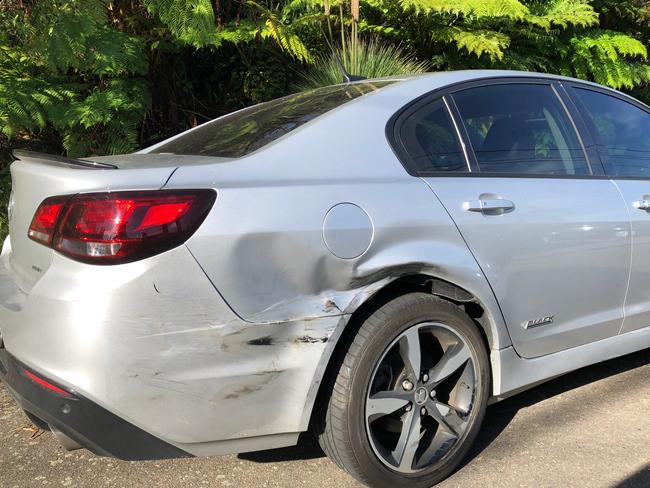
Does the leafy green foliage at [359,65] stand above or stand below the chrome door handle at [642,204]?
above

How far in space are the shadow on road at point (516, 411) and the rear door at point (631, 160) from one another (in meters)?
0.54

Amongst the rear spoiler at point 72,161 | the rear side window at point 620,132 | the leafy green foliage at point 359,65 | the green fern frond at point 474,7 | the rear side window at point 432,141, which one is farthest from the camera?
the leafy green foliage at point 359,65

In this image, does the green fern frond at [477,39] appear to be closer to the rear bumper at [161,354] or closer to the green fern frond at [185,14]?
the green fern frond at [185,14]

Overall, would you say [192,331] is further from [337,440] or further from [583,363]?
[583,363]

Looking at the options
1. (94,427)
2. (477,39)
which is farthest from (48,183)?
(477,39)

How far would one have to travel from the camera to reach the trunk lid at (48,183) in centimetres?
218

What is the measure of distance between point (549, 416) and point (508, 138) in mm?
1390

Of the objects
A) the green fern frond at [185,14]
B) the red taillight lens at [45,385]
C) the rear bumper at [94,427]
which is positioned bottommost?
the rear bumper at [94,427]

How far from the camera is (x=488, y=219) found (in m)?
2.76

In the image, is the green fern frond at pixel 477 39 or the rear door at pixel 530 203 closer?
the rear door at pixel 530 203

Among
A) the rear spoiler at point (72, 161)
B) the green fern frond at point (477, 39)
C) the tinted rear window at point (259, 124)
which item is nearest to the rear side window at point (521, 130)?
the tinted rear window at point (259, 124)

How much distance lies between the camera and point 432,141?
283 cm

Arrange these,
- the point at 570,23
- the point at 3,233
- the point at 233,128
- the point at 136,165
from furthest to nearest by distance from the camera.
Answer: the point at 570,23
the point at 3,233
the point at 233,128
the point at 136,165

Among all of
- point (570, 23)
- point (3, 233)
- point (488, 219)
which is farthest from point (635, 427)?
point (570, 23)
